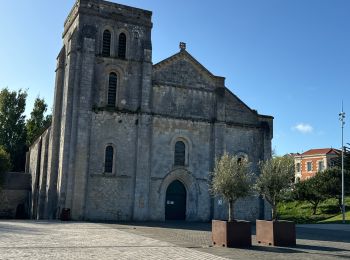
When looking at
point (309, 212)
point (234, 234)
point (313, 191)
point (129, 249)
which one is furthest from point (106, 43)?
point (309, 212)

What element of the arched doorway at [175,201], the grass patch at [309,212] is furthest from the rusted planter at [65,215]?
the grass patch at [309,212]

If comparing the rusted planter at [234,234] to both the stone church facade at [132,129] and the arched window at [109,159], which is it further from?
the arched window at [109,159]

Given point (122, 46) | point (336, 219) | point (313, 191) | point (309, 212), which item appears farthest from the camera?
point (309, 212)

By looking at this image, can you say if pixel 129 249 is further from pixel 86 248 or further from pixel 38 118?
pixel 38 118

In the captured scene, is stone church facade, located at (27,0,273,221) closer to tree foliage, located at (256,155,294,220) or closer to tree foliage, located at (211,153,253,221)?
tree foliage, located at (211,153,253,221)

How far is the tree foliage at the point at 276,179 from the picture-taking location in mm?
18062

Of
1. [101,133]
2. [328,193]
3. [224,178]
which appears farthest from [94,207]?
[328,193]

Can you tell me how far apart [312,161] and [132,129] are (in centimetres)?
5462

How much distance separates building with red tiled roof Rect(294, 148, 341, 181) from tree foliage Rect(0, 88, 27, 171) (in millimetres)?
46740

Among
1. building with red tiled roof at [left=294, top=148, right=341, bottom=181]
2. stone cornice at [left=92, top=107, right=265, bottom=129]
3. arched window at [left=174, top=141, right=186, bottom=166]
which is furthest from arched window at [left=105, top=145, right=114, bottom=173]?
building with red tiled roof at [left=294, top=148, right=341, bottom=181]

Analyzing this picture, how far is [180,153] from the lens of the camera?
33375 millimetres

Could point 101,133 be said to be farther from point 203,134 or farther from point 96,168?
point 203,134

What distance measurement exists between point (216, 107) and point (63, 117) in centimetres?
1230

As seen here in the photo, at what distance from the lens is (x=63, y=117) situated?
31.2 meters
